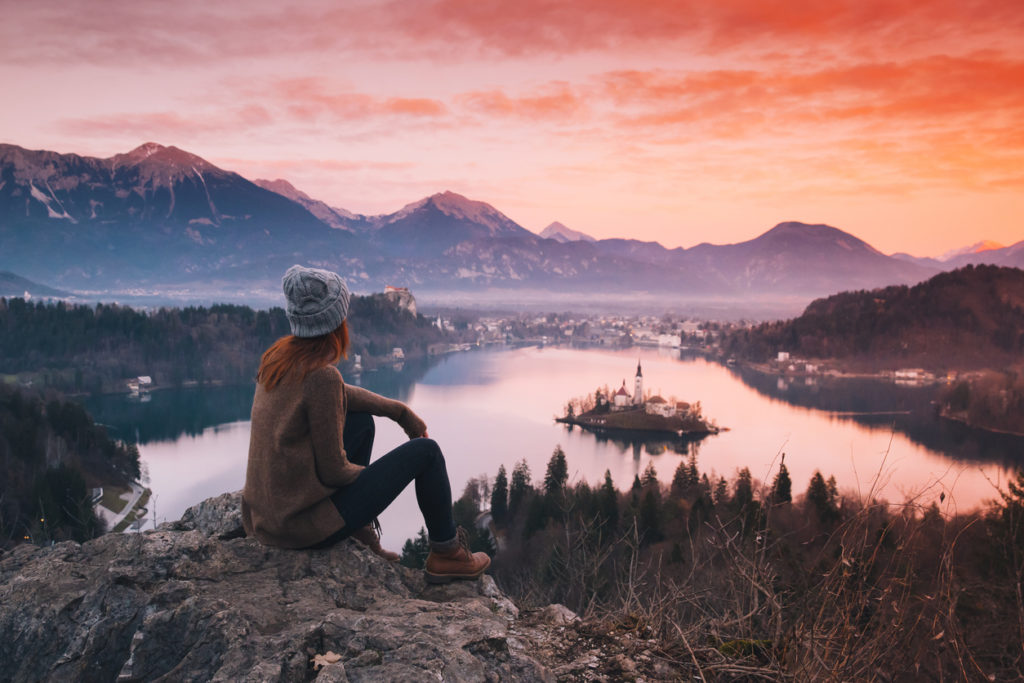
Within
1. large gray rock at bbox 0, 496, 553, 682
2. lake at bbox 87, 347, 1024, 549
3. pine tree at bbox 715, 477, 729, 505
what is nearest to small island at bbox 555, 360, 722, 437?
lake at bbox 87, 347, 1024, 549

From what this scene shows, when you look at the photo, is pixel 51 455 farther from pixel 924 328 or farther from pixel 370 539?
pixel 924 328

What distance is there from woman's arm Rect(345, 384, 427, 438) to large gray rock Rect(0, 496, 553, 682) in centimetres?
46

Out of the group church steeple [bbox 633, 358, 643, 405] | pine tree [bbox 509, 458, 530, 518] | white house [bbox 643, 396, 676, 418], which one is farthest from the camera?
church steeple [bbox 633, 358, 643, 405]

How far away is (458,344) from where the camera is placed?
83.2m

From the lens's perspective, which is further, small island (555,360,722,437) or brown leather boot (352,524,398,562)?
small island (555,360,722,437)

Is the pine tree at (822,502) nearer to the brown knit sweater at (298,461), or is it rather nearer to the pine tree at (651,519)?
the pine tree at (651,519)

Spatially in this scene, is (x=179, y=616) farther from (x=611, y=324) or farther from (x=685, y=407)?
(x=611, y=324)

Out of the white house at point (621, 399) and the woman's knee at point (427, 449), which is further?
the white house at point (621, 399)

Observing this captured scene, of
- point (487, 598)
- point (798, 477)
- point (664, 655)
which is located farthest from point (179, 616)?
point (798, 477)

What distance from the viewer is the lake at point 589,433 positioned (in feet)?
83.8

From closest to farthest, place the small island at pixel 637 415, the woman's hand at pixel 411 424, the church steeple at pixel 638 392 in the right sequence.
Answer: the woman's hand at pixel 411 424
the small island at pixel 637 415
the church steeple at pixel 638 392

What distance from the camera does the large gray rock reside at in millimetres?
1532

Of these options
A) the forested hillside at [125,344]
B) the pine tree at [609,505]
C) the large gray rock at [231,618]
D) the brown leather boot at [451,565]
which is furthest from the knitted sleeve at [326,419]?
the forested hillside at [125,344]

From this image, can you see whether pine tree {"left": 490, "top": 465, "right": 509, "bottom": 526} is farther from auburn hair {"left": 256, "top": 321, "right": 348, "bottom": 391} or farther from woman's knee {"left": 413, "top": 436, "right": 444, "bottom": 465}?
auburn hair {"left": 256, "top": 321, "right": 348, "bottom": 391}
